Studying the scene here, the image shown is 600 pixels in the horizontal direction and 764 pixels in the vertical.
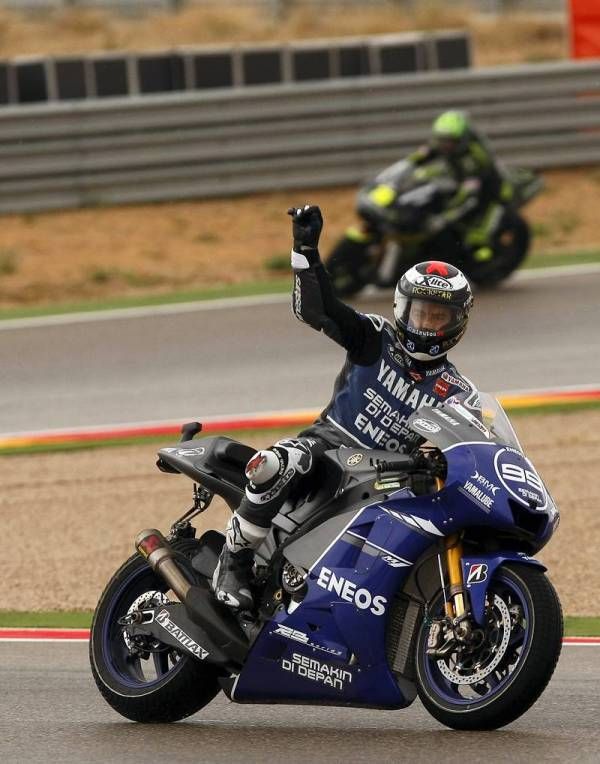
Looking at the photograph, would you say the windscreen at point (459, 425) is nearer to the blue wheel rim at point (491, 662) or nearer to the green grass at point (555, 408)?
the blue wheel rim at point (491, 662)

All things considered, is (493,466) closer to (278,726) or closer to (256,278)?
(278,726)

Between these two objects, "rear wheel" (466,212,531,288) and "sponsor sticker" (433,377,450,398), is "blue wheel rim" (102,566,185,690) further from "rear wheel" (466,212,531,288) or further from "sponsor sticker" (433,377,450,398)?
"rear wheel" (466,212,531,288)

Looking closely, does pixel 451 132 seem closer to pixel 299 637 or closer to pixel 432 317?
pixel 432 317

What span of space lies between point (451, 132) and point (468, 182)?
54 cm

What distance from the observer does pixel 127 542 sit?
365 inches

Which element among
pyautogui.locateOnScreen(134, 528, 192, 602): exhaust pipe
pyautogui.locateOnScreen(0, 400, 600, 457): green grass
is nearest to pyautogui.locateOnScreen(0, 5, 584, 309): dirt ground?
pyautogui.locateOnScreen(0, 400, 600, 457): green grass

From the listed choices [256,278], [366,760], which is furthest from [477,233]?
[366,760]

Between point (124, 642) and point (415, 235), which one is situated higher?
point (124, 642)

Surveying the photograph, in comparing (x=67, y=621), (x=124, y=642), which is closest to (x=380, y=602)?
(x=124, y=642)

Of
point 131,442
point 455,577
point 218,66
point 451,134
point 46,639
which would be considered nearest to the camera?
point 455,577

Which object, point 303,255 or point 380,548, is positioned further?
point 303,255

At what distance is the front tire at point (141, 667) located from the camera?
6145 mm

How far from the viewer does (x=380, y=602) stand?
5.73 metres

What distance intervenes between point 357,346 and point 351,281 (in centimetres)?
918
